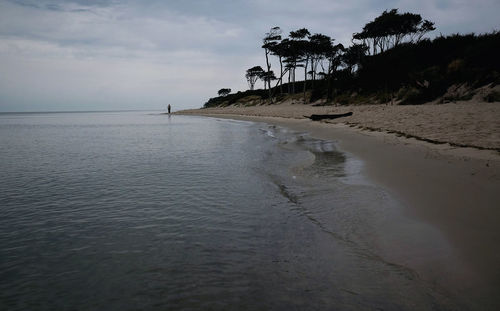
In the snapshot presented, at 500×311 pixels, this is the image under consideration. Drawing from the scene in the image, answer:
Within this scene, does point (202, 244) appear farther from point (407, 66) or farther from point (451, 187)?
point (407, 66)

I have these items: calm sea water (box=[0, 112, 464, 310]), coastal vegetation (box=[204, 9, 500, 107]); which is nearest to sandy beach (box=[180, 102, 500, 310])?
calm sea water (box=[0, 112, 464, 310])

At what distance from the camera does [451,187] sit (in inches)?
194

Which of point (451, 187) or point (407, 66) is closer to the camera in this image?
point (451, 187)

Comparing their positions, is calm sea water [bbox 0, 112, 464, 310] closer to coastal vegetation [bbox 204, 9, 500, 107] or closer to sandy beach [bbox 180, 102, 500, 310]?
sandy beach [bbox 180, 102, 500, 310]

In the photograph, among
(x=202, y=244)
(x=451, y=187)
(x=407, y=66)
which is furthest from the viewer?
(x=407, y=66)

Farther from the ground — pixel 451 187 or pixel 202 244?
pixel 451 187

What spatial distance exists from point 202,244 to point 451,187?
13.5 feet

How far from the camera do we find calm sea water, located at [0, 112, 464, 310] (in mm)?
2504

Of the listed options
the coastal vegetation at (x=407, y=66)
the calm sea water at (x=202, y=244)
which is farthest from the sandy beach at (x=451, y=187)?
the coastal vegetation at (x=407, y=66)

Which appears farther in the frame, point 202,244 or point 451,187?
point 451,187

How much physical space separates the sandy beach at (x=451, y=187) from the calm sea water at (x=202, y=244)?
1.00 ft

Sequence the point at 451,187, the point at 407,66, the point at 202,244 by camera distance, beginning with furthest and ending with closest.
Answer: the point at 407,66
the point at 451,187
the point at 202,244

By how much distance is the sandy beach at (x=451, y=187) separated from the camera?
8.92 ft

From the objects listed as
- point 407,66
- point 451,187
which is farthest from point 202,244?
point 407,66
